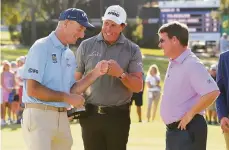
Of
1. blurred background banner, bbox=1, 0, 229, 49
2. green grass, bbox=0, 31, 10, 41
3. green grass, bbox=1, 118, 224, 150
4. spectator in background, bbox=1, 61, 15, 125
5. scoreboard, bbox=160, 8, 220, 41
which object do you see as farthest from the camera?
green grass, bbox=0, 31, 10, 41

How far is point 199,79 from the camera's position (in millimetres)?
5691

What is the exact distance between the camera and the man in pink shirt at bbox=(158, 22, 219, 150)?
5.70 metres

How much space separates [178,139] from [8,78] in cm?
1193

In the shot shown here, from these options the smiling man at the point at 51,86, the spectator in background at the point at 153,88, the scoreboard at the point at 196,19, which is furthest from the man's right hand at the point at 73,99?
the scoreboard at the point at 196,19

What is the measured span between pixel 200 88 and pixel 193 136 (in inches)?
16.7

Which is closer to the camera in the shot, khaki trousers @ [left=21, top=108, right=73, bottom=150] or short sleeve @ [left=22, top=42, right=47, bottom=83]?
short sleeve @ [left=22, top=42, right=47, bottom=83]

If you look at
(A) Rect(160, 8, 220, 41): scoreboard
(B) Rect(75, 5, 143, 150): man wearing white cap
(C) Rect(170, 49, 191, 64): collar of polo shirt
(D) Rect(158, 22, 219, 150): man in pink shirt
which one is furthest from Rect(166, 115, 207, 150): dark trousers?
(A) Rect(160, 8, 220, 41): scoreboard

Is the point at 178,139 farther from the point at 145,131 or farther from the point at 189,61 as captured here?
the point at 145,131

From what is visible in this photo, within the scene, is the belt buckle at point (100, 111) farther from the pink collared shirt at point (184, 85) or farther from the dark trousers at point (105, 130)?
the pink collared shirt at point (184, 85)

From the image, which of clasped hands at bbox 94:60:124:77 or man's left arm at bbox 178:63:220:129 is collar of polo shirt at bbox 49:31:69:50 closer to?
clasped hands at bbox 94:60:124:77

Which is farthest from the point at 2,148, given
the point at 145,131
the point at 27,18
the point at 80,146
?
the point at 27,18

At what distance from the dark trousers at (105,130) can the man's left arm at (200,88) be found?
45.7 inches

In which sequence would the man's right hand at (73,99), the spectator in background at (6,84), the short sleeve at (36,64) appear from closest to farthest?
the short sleeve at (36,64)
the man's right hand at (73,99)
the spectator in background at (6,84)

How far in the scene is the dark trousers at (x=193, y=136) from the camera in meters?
5.77
